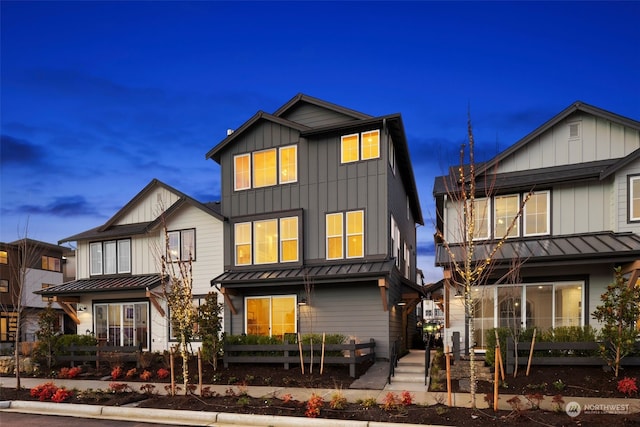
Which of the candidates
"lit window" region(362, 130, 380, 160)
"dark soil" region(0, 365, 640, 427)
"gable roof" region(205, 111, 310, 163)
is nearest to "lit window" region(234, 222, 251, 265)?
"gable roof" region(205, 111, 310, 163)

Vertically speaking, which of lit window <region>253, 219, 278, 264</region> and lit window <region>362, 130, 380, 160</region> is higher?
lit window <region>362, 130, 380, 160</region>

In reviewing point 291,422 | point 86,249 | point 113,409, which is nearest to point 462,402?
point 291,422

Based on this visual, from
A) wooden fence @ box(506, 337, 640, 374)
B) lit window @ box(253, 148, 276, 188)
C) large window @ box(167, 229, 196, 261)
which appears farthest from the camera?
large window @ box(167, 229, 196, 261)

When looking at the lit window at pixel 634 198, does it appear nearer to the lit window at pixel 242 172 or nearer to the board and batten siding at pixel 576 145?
the board and batten siding at pixel 576 145

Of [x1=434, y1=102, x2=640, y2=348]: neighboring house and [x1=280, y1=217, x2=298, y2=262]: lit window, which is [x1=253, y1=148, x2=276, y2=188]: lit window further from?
[x1=434, y1=102, x2=640, y2=348]: neighboring house

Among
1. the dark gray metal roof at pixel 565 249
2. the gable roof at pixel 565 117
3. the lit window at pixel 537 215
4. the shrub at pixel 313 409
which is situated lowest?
the shrub at pixel 313 409

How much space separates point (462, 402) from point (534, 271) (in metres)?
6.20

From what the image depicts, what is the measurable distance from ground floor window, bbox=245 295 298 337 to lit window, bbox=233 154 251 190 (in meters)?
4.82

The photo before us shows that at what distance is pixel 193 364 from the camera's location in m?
16.9

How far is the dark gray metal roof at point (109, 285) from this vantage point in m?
20.6

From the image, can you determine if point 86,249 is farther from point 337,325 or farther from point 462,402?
point 462,402

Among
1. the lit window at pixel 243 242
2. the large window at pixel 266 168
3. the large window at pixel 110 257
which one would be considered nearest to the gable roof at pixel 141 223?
the large window at pixel 110 257

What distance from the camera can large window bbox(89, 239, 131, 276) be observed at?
2294cm

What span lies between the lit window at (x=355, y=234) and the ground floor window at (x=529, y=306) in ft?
14.4
